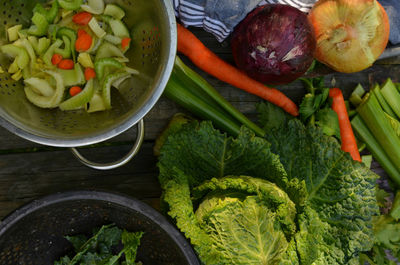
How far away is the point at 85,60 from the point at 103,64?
0.08 m

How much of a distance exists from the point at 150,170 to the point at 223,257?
480mm

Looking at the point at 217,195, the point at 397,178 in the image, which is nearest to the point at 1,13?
the point at 217,195

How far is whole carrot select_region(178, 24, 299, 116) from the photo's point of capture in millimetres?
1497

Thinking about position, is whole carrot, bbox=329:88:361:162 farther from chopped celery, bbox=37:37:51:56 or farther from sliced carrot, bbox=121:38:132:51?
chopped celery, bbox=37:37:51:56

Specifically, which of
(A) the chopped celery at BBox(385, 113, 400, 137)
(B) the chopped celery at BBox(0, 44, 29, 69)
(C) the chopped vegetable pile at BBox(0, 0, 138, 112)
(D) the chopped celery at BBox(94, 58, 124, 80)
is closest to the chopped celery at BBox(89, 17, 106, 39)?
(C) the chopped vegetable pile at BBox(0, 0, 138, 112)

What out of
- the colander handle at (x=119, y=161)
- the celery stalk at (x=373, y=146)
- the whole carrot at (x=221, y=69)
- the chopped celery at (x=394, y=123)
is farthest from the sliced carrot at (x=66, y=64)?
the chopped celery at (x=394, y=123)

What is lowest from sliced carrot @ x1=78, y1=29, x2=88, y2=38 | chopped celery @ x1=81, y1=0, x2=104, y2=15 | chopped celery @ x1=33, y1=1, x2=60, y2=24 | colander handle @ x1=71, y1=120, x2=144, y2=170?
colander handle @ x1=71, y1=120, x2=144, y2=170

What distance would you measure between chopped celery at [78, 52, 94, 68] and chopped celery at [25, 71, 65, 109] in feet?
Answer: 0.28

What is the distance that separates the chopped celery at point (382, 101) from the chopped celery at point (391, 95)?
11 mm

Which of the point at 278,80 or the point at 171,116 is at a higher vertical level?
the point at 278,80

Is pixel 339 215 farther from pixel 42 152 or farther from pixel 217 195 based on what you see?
pixel 42 152

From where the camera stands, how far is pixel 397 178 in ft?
5.64

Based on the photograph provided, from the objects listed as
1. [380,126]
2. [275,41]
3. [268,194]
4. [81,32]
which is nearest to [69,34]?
[81,32]

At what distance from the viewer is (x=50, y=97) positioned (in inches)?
50.3
